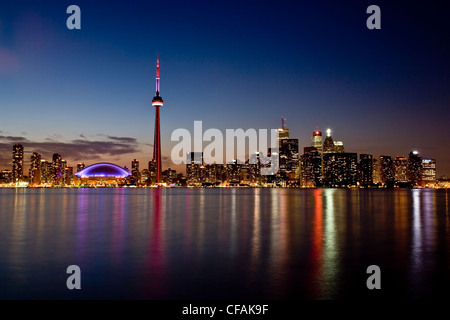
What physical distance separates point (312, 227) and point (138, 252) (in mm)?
18001

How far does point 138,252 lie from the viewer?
20.8 metres

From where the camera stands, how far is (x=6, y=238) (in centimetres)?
2636

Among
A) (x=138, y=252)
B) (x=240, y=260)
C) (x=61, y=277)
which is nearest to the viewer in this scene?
(x=61, y=277)
